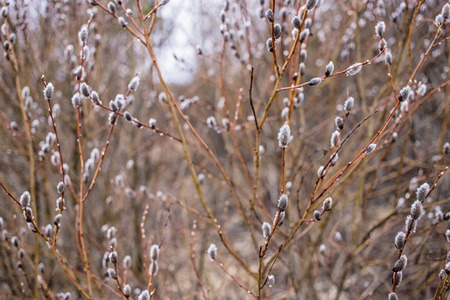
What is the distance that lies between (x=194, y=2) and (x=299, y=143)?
267 centimetres

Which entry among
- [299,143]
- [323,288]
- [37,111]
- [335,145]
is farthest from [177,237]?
[335,145]

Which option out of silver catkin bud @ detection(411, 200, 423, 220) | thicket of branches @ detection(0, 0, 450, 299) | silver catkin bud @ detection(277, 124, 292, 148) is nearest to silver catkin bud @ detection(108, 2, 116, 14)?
thicket of branches @ detection(0, 0, 450, 299)

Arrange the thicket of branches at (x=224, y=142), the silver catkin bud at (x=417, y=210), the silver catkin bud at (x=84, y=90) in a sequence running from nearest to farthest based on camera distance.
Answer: the silver catkin bud at (x=417, y=210) < the silver catkin bud at (x=84, y=90) < the thicket of branches at (x=224, y=142)

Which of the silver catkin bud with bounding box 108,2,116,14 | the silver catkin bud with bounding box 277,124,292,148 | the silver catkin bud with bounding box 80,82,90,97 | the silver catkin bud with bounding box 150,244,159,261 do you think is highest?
the silver catkin bud with bounding box 108,2,116,14

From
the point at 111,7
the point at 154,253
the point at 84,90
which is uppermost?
the point at 111,7

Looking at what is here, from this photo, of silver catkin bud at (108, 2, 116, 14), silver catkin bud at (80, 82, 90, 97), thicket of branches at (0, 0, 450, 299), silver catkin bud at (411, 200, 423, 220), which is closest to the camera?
silver catkin bud at (411, 200, 423, 220)

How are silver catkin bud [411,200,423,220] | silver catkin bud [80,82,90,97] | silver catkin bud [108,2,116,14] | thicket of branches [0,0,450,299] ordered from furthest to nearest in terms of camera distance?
thicket of branches [0,0,450,299] → silver catkin bud [108,2,116,14] → silver catkin bud [80,82,90,97] → silver catkin bud [411,200,423,220]

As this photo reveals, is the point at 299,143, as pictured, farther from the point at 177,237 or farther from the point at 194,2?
the point at 177,237

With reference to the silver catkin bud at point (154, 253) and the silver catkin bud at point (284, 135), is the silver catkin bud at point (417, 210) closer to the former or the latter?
the silver catkin bud at point (284, 135)

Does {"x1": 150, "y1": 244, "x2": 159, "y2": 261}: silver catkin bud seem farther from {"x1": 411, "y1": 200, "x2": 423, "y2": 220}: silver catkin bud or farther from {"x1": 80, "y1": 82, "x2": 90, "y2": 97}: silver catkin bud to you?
{"x1": 411, "y1": 200, "x2": 423, "y2": 220}: silver catkin bud

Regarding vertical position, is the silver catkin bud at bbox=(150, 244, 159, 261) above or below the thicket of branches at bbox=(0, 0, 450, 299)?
below

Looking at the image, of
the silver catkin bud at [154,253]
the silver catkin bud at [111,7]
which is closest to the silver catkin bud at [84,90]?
the silver catkin bud at [111,7]

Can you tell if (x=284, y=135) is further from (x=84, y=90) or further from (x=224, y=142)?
(x=224, y=142)

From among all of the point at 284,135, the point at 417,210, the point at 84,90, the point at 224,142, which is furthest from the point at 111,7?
the point at 224,142
